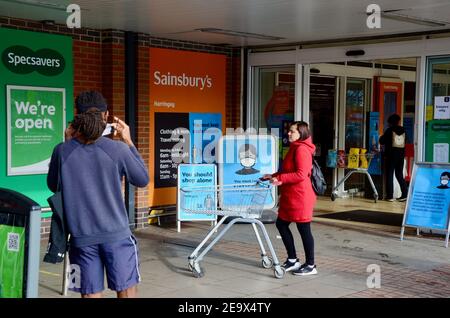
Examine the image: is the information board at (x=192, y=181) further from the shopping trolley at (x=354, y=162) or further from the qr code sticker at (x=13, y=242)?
the qr code sticker at (x=13, y=242)

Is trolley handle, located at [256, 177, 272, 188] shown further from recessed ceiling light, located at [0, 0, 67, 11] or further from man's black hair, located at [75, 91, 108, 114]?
recessed ceiling light, located at [0, 0, 67, 11]

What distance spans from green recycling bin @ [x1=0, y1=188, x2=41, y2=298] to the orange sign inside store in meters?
6.18

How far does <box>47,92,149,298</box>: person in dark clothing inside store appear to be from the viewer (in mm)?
4047

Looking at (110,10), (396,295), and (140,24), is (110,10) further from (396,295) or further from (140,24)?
(396,295)

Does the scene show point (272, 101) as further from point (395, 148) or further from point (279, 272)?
point (279, 272)

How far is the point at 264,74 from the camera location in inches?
466

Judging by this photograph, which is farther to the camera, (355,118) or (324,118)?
(355,118)

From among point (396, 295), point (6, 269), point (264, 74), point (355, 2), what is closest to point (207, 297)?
point (396, 295)

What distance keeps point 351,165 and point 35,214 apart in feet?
31.8

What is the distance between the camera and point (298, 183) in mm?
6730

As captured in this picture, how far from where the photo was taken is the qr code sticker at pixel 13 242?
3.87 meters

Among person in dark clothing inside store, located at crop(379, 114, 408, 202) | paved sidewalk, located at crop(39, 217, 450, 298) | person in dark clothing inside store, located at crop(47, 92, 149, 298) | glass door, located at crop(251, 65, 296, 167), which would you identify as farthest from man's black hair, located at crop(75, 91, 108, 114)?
person in dark clothing inside store, located at crop(379, 114, 408, 202)

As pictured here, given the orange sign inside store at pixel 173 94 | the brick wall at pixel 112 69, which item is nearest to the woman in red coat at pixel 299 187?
the brick wall at pixel 112 69

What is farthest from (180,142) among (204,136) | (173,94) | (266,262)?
(266,262)
